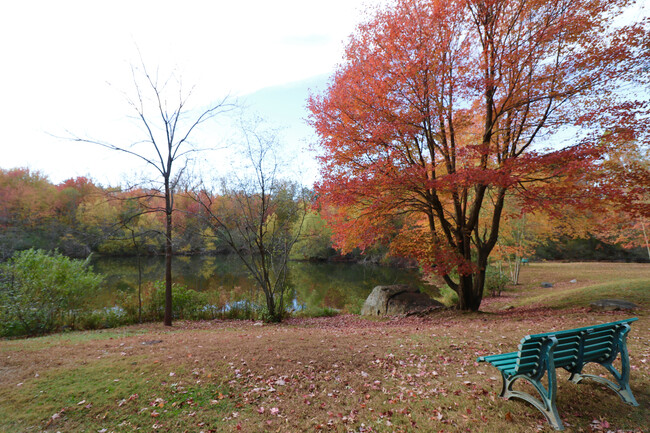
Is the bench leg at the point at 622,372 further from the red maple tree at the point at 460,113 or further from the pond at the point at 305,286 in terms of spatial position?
the pond at the point at 305,286

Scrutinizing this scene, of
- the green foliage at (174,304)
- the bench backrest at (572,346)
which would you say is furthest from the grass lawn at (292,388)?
the green foliage at (174,304)

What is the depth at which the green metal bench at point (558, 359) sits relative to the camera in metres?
3.03

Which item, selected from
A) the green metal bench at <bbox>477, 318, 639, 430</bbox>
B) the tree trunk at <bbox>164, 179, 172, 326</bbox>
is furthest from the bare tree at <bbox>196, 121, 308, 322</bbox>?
the green metal bench at <bbox>477, 318, 639, 430</bbox>

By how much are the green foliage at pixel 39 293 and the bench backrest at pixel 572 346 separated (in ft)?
41.8

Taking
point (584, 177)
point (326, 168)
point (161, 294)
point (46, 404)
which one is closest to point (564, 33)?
point (584, 177)

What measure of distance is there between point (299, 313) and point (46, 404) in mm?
9503

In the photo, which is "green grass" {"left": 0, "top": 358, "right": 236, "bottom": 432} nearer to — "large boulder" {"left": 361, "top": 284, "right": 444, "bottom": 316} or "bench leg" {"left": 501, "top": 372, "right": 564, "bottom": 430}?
"bench leg" {"left": 501, "top": 372, "right": 564, "bottom": 430}

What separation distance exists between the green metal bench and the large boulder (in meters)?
7.26

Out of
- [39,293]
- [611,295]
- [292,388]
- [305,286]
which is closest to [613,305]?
[611,295]

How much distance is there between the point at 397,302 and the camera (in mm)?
11477

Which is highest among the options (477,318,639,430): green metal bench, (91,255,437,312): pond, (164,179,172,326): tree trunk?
(164,179,172,326): tree trunk

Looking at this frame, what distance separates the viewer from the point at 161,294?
38.1 ft

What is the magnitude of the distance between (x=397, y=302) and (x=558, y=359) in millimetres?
8427

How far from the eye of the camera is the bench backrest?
3080mm
